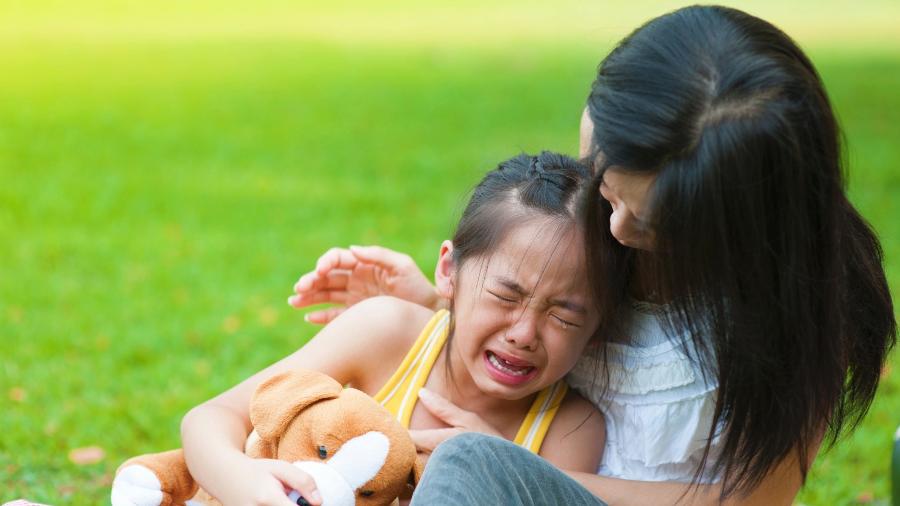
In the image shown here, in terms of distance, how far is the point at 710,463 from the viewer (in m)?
2.43

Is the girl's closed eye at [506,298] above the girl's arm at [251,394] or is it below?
above

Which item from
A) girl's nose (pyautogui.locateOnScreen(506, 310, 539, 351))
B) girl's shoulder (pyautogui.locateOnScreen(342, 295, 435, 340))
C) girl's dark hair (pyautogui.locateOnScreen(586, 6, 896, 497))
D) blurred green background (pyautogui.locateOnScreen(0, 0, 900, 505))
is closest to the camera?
girl's dark hair (pyautogui.locateOnScreen(586, 6, 896, 497))

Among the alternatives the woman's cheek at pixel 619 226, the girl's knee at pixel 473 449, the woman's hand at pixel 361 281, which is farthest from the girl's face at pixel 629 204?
the woman's hand at pixel 361 281

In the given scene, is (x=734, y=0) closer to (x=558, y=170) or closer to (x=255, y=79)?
(x=255, y=79)

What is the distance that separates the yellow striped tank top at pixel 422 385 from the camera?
2596mm

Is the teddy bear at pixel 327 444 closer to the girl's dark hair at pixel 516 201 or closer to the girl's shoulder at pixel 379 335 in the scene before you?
the girl's shoulder at pixel 379 335

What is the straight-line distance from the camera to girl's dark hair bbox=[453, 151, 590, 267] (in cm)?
250

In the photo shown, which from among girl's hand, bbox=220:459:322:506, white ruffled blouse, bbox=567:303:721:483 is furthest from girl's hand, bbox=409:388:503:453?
girl's hand, bbox=220:459:322:506

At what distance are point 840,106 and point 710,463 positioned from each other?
28.1ft

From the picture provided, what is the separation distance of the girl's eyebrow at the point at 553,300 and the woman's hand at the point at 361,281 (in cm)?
65

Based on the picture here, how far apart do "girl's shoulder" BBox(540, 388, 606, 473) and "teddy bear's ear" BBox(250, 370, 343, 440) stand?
0.54m

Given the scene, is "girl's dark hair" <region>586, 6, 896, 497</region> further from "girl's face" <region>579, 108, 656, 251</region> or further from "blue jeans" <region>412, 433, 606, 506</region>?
"blue jeans" <region>412, 433, 606, 506</region>

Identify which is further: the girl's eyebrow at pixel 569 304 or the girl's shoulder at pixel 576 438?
the girl's shoulder at pixel 576 438

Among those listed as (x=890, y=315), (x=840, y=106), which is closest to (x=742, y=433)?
(x=890, y=315)
